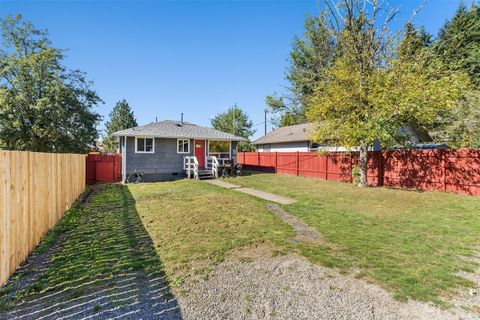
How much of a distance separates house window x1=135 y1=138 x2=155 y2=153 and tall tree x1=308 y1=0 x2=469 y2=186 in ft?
32.1

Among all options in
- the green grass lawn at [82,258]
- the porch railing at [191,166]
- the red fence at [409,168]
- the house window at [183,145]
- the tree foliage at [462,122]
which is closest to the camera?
the green grass lawn at [82,258]

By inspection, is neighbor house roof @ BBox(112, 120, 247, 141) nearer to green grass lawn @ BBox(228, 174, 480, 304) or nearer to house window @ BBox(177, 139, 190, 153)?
house window @ BBox(177, 139, 190, 153)

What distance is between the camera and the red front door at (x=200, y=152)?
692 inches

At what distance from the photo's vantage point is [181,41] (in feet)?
49.0

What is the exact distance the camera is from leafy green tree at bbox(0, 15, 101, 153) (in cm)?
1656

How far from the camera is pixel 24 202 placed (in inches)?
156

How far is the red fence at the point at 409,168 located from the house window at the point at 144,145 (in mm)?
10045

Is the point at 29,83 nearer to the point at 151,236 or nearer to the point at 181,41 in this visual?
the point at 181,41

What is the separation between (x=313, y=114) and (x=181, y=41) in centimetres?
890

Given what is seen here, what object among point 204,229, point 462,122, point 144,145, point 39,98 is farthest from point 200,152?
point 462,122

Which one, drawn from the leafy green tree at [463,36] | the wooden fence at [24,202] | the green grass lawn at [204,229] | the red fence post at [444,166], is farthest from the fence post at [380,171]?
the leafy green tree at [463,36]

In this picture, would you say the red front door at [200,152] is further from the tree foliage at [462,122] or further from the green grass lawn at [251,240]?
the tree foliage at [462,122]

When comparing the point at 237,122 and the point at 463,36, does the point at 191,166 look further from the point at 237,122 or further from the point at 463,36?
the point at 237,122

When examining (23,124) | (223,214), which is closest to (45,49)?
(23,124)
